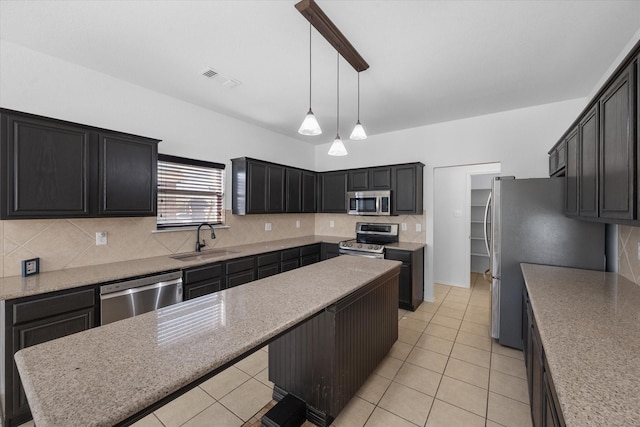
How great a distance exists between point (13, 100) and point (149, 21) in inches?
55.9

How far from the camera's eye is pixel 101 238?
262cm

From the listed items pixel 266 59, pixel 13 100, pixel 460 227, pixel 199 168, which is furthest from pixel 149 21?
pixel 460 227

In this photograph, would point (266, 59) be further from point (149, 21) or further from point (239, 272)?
point (239, 272)

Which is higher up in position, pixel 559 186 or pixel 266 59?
pixel 266 59

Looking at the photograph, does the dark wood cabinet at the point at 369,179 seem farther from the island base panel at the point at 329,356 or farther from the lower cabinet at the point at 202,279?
the lower cabinet at the point at 202,279

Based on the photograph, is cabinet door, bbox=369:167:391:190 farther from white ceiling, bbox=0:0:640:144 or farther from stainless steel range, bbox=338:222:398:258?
white ceiling, bbox=0:0:640:144

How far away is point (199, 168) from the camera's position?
11.6 feet

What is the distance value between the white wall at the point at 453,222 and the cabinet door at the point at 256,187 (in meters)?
2.95

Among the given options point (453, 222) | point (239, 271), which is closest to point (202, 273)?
point (239, 271)

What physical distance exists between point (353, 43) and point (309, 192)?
299 centimetres

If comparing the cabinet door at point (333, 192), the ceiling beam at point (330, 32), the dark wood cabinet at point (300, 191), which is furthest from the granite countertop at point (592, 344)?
the dark wood cabinet at point (300, 191)

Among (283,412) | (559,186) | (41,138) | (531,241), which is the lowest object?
(283,412)

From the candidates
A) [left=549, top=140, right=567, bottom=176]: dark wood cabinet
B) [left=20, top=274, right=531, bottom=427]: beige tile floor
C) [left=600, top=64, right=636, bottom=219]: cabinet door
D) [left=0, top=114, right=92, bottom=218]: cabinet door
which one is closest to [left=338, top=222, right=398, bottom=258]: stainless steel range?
[left=20, top=274, right=531, bottom=427]: beige tile floor

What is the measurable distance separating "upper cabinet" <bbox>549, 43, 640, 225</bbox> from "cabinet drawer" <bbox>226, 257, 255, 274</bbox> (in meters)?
3.22
